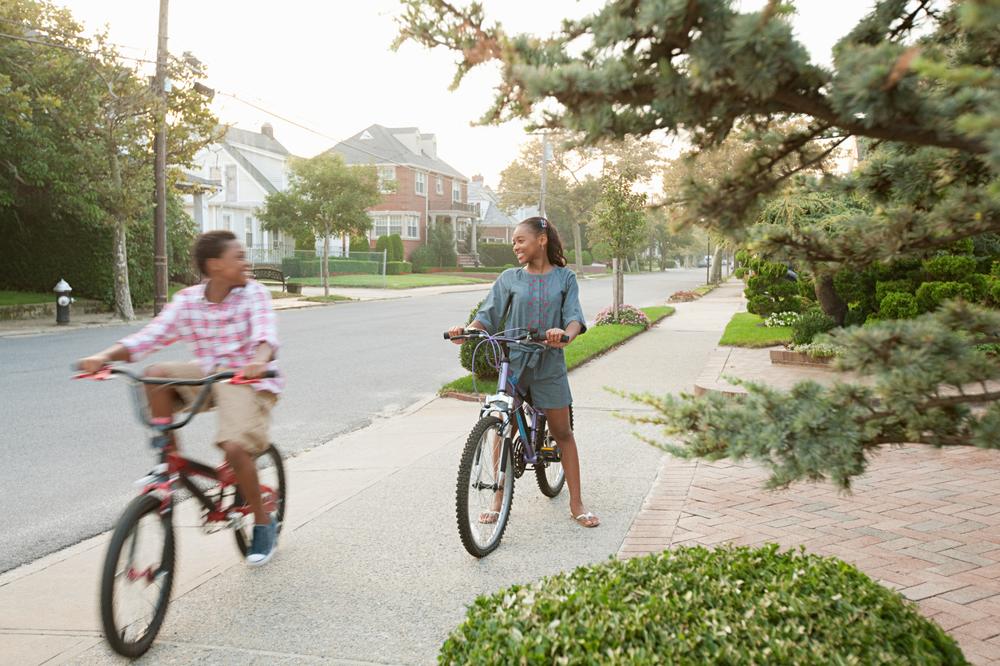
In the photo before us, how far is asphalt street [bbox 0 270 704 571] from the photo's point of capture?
581cm

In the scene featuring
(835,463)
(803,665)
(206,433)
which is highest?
(835,463)

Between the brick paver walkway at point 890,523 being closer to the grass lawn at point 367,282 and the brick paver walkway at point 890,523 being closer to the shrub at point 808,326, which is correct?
the shrub at point 808,326

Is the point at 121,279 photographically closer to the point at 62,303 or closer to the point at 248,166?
the point at 62,303

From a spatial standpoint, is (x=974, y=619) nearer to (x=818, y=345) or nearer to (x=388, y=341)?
(x=818, y=345)

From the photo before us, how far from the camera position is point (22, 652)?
11.7 ft

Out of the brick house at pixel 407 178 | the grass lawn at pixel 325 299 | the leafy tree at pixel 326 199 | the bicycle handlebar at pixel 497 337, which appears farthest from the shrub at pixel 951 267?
the brick house at pixel 407 178

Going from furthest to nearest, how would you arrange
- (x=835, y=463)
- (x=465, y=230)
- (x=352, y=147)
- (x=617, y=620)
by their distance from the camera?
(x=465, y=230) < (x=352, y=147) < (x=617, y=620) < (x=835, y=463)

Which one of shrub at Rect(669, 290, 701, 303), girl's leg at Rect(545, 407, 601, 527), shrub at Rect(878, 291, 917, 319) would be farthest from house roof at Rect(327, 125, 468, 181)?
girl's leg at Rect(545, 407, 601, 527)

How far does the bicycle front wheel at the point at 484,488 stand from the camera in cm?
443

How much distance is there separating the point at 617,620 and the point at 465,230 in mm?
66223

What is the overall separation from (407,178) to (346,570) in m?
56.3

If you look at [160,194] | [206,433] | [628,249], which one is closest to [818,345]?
[206,433]

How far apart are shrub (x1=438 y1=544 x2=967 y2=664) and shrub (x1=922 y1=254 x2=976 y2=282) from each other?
30.6ft

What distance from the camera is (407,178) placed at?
59.3m
